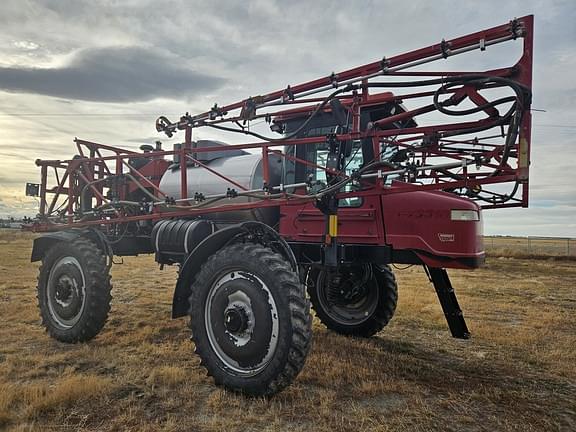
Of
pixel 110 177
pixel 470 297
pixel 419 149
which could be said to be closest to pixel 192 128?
pixel 110 177

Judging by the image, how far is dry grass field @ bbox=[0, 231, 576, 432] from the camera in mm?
3904

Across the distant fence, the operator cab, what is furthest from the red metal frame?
the distant fence

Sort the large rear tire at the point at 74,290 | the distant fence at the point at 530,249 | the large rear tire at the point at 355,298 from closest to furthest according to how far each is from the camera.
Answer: the large rear tire at the point at 74,290 < the large rear tire at the point at 355,298 < the distant fence at the point at 530,249

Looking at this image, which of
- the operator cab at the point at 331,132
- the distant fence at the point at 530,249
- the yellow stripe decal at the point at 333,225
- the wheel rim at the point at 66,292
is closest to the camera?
the yellow stripe decal at the point at 333,225

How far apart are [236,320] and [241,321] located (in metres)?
0.05

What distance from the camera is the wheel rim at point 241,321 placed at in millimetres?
4422

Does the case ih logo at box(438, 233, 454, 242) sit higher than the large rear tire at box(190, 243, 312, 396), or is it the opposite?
the case ih logo at box(438, 233, 454, 242)

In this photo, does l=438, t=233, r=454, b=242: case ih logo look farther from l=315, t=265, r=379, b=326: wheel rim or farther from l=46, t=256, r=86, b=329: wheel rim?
l=46, t=256, r=86, b=329: wheel rim

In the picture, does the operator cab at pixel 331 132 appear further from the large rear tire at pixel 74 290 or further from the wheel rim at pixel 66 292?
the wheel rim at pixel 66 292

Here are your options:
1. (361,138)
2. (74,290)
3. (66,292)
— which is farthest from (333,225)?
(66,292)

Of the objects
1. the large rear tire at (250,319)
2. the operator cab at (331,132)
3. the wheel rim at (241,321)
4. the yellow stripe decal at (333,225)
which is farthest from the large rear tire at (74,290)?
the yellow stripe decal at (333,225)

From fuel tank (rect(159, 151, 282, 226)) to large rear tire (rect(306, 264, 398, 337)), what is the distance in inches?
60.3

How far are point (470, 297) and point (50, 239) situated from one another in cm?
1002

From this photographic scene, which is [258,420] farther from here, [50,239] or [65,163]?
[65,163]
